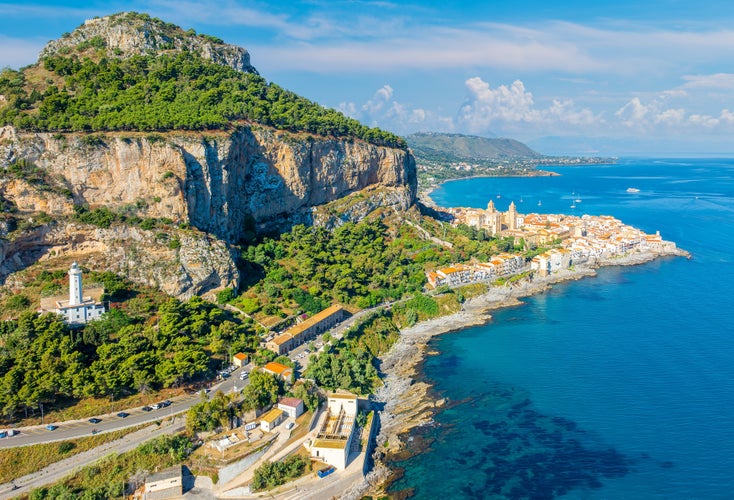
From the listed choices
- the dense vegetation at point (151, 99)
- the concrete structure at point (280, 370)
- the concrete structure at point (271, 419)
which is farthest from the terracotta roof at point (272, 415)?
the dense vegetation at point (151, 99)

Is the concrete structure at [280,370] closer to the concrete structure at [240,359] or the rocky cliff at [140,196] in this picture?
the concrete structure at [240,359]

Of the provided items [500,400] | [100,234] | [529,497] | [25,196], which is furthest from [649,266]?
[25,196]

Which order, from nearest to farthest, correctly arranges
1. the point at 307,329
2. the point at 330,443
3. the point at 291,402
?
the point at 330,443, the point at 291,402, the point at 307,329

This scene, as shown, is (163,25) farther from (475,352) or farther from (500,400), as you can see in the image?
(500,400)

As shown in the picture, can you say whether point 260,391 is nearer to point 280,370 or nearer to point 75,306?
point 280,370

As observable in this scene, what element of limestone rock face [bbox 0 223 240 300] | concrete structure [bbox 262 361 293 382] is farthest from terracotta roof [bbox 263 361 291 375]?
limestone rock face [bbox 0 223 240 300]

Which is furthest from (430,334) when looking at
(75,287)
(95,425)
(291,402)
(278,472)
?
(75,287)
